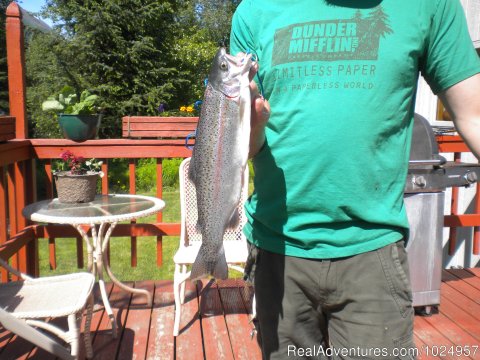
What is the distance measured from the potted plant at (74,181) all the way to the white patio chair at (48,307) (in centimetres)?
72

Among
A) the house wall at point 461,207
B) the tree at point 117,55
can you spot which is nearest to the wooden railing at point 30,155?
the house wall at point 461,207

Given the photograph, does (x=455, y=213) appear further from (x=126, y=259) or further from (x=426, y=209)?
(x=126, y=259)

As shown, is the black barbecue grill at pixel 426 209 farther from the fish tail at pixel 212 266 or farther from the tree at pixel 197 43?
the tree at pixel 197 43

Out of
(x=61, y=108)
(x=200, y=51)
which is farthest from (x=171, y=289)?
(x=200, y=51)

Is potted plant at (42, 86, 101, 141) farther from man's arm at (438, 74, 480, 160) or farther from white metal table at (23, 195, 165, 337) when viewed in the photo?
man's arm at (438, 74, 480, 160)

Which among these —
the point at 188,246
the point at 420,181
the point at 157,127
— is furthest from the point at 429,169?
the point at 157,127

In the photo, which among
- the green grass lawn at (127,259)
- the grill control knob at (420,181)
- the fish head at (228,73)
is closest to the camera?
the fish head at (228,73)

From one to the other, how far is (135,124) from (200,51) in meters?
16.3

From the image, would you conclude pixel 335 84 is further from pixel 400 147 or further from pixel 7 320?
pixel 7 320

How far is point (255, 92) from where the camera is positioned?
125 cm

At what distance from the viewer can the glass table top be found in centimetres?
288

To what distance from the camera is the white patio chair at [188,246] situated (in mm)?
3137

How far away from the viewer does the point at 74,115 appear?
3.56 meters

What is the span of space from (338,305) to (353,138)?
0.50m
